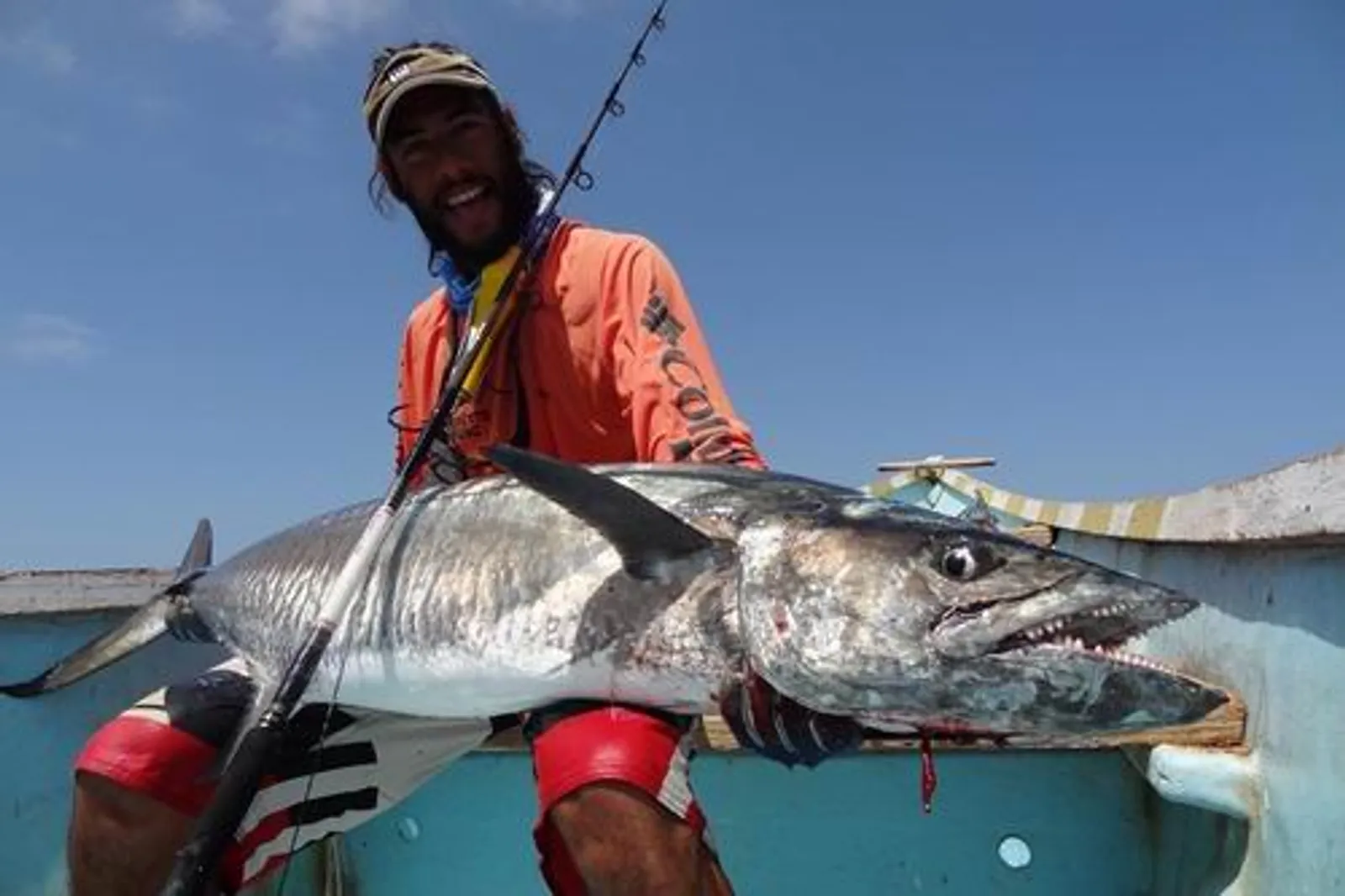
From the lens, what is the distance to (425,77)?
2.85 meters

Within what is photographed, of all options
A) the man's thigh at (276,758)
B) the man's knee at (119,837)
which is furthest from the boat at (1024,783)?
the man's knee at (119,837)

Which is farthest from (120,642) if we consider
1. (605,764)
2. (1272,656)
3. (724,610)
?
(1272,656)

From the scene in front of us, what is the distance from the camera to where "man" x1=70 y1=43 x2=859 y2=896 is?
68.7 inches

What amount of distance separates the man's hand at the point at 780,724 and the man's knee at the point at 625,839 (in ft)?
0.60

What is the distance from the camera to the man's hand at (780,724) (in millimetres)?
1765

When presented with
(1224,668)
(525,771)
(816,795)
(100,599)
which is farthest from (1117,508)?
(100,599)

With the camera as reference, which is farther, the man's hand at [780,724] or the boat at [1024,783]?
the boat at [1024,783]

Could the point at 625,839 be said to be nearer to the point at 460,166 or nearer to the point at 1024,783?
the point at 1024,783

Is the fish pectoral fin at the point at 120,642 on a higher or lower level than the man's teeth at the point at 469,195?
lower

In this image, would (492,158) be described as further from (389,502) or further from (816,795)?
(816,795)

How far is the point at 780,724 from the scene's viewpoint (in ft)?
5.79

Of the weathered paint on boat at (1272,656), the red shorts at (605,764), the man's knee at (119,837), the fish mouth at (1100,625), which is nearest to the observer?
the fish mouth at (1100,625)

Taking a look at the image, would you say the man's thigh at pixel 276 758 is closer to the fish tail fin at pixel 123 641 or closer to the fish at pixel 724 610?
the fish at pixel 724 610

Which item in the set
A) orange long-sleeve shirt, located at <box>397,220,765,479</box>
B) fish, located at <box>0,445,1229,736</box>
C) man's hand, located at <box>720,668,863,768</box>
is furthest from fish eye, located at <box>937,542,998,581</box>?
orange long-sleeve shirt, located at <box>397,220,765,479</box>
